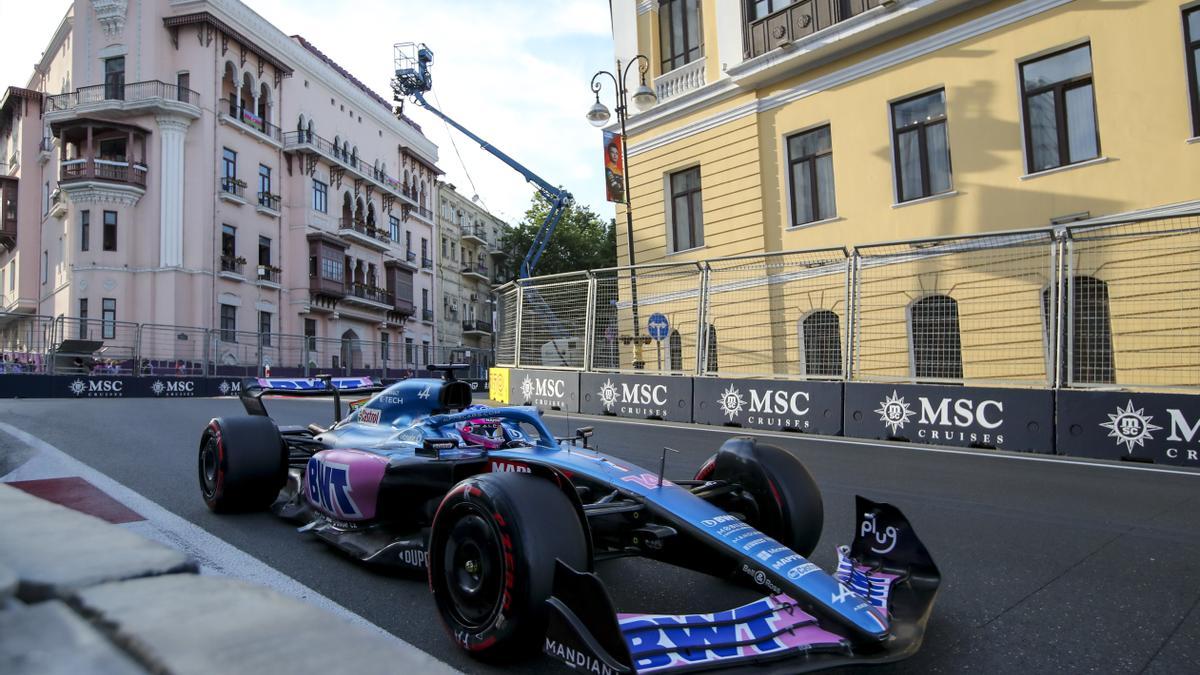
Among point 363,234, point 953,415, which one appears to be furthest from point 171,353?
point 363,234

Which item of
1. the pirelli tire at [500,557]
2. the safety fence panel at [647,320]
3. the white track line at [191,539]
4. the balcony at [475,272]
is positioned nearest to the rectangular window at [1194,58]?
the safety fence panel at [647,320]

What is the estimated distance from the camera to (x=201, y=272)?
1280 inches

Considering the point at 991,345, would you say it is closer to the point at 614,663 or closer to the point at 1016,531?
the point at 1016,531

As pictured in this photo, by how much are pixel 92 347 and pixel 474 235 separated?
142ft

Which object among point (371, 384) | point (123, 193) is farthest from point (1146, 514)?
point (123, 193)

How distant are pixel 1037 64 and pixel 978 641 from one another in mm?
13515

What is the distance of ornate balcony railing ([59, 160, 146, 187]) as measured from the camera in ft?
104

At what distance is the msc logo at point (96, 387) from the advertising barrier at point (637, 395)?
12071 mm

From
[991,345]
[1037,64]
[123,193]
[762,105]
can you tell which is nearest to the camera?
[991,345]

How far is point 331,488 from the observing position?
417 centimetres

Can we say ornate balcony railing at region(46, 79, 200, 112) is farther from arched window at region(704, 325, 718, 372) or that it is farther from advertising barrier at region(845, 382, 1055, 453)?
advertising barrier at region(845, 382, 1055, 453)

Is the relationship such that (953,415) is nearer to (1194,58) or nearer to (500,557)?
(500,557)

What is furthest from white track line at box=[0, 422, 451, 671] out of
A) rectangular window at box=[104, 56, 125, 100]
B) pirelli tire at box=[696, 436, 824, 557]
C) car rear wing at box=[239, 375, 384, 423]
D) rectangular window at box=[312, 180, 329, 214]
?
rectangular window at box=[312, 180, 329, 214]

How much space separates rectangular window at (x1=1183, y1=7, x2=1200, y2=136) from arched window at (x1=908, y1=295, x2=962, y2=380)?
5721 mm
